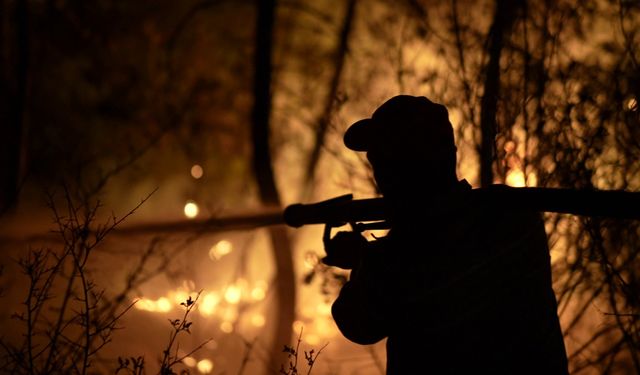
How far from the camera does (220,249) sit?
5.27 meters

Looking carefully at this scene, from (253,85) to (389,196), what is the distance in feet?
13.2

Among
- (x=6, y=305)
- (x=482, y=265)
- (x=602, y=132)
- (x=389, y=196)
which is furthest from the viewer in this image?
(x=6, y=305)

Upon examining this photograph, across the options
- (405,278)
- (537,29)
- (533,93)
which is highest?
(537,29)

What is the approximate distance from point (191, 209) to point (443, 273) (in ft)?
13.9

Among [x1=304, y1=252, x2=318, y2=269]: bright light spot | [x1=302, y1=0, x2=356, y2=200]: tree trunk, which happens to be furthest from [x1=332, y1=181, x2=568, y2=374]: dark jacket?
[x1=302, y1=0, x2=356, y2=200]: tree trunk

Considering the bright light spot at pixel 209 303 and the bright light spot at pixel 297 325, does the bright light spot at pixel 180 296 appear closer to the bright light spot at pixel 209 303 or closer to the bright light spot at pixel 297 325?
the bright light spot at pixel 209 303

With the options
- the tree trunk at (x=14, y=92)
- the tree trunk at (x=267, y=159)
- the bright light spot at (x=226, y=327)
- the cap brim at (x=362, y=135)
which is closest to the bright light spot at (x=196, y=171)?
the tree trunk at (x=267, y=159)

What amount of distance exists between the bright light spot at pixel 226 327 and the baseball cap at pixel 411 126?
4.07 meters

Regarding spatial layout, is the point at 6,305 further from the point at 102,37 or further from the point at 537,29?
the point at 537,29

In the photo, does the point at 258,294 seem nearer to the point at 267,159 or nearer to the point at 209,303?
the point at 209,303

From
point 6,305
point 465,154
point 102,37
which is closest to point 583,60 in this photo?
point 465,154

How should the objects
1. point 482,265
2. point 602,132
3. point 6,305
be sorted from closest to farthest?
point 482,265
point 602,132
point 6,305

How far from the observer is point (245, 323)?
5.22 meters

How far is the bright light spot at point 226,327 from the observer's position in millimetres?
5191
